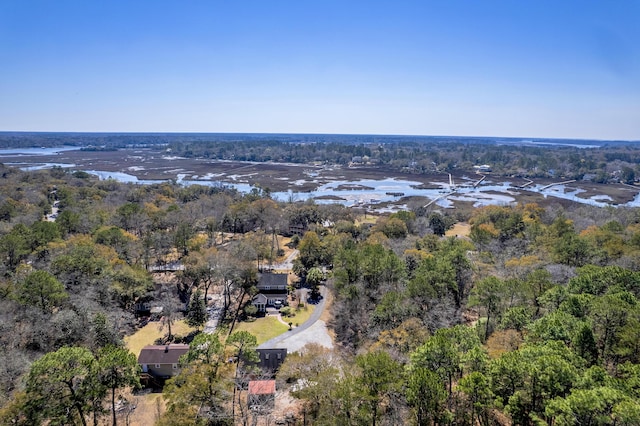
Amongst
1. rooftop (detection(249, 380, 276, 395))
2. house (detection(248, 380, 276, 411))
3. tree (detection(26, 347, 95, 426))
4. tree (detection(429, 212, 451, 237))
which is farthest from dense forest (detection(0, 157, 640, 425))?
tree (detection(429, 212, 451, 237))

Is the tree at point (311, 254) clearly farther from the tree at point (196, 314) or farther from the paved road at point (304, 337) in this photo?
the tree at point (196, 314)

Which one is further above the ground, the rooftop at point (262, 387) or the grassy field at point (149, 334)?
the rooftop at point (262, 387)

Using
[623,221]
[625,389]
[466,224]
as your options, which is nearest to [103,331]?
[625,389]

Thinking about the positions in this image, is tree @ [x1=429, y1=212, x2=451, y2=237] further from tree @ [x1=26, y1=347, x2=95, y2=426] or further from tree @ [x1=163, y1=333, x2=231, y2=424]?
tree @ [x1=26, y1=347, x2=95, y2=426]

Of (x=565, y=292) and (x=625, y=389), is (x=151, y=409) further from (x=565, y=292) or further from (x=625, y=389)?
(x=565, y=292)

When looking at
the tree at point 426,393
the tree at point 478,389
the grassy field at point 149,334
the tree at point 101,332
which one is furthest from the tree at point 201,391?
the grassy field at point 149,334

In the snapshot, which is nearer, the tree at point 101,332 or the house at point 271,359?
the tree at point 101,332

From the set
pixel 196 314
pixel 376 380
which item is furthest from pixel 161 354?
pixel 376 380
